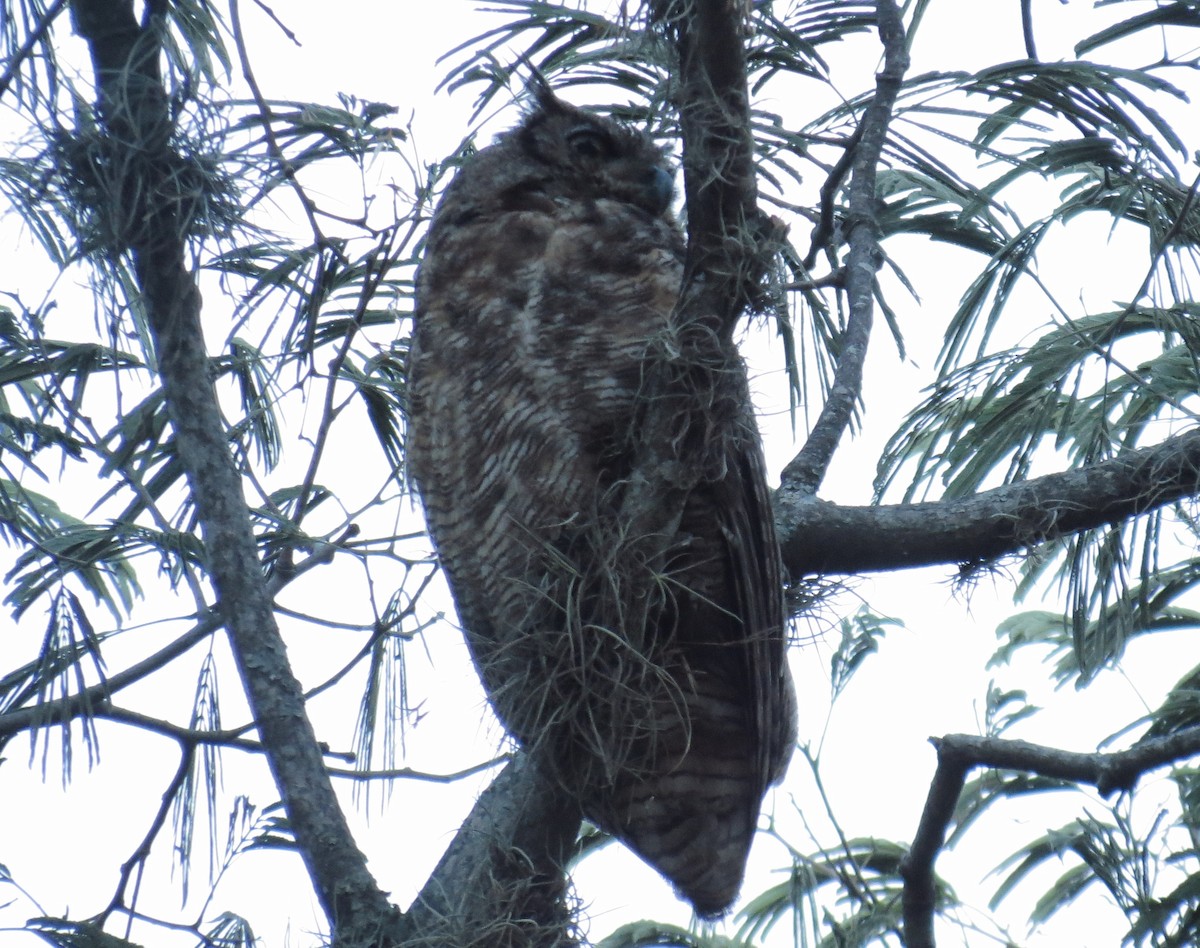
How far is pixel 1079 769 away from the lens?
2.19m

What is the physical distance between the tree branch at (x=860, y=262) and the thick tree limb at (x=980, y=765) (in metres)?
0.62

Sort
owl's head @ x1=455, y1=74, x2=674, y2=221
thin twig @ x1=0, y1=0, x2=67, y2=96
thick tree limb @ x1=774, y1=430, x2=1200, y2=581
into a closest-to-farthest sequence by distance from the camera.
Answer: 1. thin twig @ x1=0, y1=0, x2=67, y2=96
2. thick tree limb @ x1=774, y1=430, x2=1200, y2=581
3. owl's head @ x1=455, y1=74, x2=674, y2=221

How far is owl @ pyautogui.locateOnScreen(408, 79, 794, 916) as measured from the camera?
2068mm

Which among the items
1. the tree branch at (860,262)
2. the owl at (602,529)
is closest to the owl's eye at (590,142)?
the owl at (602,529)

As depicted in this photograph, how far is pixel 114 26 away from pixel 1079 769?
2.08m

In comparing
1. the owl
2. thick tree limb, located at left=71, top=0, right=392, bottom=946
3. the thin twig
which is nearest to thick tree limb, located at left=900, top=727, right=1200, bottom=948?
the owl

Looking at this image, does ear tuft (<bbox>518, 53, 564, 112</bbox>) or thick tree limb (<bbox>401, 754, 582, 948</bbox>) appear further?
ear tuft (<bbox>518, 53, 564, 112</bbox>)

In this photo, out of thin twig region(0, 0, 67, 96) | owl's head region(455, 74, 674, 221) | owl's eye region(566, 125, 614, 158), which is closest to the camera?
thin twig region(0, 0, 67, 96)

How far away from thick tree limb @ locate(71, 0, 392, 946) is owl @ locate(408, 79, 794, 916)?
1.13ft

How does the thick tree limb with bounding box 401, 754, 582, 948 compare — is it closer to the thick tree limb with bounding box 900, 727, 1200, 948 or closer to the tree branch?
the thick tree limb with bounding box 900, 727, 1200, 948

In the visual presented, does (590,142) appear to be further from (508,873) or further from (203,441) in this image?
(508,873)

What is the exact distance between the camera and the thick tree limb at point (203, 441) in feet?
6.86

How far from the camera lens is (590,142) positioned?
9.48ft

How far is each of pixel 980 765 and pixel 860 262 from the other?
1031mm
